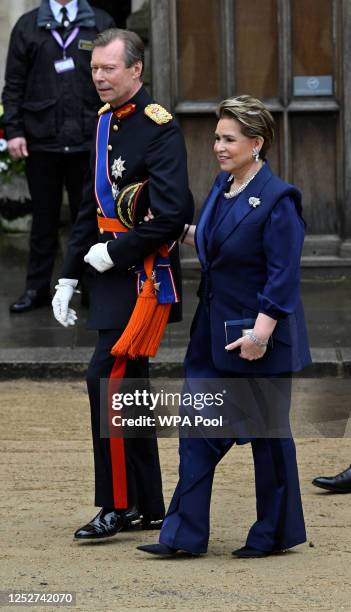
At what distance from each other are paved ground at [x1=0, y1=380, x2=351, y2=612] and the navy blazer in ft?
2.31

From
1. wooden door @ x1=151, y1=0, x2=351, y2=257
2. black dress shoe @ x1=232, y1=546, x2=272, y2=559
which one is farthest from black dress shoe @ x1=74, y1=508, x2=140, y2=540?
wooden door @ x1=151, y1=0, x2=351, y2=257

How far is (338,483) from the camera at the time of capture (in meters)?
6.57

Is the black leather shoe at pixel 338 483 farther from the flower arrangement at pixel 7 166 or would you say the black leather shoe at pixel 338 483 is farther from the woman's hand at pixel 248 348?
the flower arrangement at pixel 7 166

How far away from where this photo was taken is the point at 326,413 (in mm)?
7855

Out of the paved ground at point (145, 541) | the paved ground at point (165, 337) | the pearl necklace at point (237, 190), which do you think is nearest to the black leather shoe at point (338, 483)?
the paved ground at point (145, 541)

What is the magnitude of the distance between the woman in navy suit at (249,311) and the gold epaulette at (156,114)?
0.35 m

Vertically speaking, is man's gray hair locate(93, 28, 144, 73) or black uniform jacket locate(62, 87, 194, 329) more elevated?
man's gray hair locate(93, 28, 144, 73)

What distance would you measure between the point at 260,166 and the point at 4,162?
19.5 feet

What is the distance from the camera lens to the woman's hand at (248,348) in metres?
5.46

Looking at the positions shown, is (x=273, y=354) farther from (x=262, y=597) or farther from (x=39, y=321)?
(x=39, y=321)

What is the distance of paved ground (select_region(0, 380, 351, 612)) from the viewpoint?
5.26 meters

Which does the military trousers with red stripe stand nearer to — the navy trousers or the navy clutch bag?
the navy trousers

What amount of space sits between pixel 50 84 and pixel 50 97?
0.25 feet

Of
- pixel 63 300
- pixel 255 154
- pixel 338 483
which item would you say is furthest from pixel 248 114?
pixel 338 483
